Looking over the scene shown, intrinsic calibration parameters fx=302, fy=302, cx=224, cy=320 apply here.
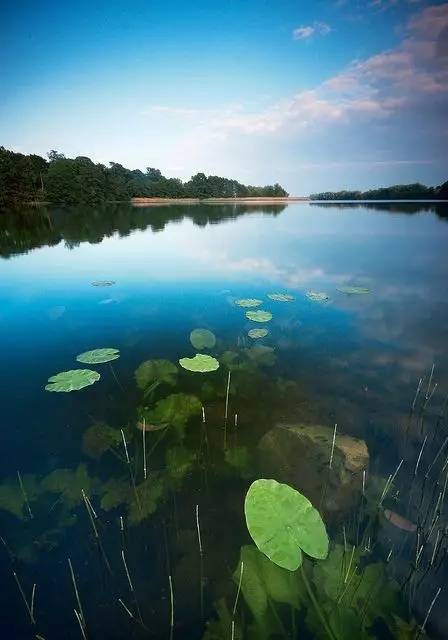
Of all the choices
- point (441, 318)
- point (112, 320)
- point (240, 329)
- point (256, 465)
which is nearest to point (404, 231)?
point (441, 318)

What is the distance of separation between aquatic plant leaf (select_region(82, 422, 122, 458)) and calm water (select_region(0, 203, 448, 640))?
0.02 m

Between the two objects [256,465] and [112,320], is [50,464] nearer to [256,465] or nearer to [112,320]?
[256,465]

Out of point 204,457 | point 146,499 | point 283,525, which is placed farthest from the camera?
point 204,457

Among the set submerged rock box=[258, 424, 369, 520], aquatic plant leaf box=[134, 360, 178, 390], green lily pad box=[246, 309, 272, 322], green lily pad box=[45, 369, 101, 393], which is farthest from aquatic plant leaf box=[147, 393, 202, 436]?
green lily pad box=[246, 309, 272, 322]

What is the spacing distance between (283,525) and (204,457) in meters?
1.37

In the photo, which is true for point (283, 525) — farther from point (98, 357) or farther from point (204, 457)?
point (98, 357)

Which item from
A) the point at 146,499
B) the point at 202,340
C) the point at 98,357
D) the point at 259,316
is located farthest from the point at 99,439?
the point at 259,316

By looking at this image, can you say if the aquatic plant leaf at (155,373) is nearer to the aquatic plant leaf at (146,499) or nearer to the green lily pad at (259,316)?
the aquatic plant leaf at (146,499)

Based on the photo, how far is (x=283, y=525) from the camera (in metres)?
2.12

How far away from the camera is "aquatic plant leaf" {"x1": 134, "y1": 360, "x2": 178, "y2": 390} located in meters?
4.65

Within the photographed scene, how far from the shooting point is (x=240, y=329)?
6.66 m

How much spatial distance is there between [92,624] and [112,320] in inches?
230

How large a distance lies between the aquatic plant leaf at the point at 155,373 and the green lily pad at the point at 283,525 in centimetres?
267

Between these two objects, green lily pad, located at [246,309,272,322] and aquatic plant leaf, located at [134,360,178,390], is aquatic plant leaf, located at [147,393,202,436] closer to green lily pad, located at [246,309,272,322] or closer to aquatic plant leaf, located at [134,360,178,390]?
aquatic plant leaf, located at [134,360,178,390]
